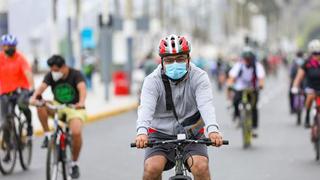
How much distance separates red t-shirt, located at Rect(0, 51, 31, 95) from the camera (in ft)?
42.5

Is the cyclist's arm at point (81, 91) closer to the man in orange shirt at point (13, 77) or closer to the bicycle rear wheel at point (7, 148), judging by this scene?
the man in orange shirt at point (13, 77)

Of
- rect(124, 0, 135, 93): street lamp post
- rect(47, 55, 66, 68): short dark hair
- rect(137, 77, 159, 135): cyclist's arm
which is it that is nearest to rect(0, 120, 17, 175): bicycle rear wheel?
rect(47, 55, 66, 68): short dark hair

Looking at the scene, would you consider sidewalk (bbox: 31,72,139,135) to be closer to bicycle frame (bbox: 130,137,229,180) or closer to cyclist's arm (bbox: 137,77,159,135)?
cyclist's arm (bbox: 137,77,159,135)

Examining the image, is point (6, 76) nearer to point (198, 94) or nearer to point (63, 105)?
point (63, 105)

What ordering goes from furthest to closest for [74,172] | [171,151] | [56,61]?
[74,172], [56,61], [171,151]

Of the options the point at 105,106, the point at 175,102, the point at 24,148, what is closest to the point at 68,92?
the point at 24,148

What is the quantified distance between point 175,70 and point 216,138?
0.62 m

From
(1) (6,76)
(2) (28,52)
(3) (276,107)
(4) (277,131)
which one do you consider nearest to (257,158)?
(1) (6,76)

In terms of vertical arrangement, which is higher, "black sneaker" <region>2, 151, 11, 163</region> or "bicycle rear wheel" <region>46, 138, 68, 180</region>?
"bicycle rear wheel" <region>46, 138, 68, 180</region>

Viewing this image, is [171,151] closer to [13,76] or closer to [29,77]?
[29,77]

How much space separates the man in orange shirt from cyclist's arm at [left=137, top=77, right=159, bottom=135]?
5.39m

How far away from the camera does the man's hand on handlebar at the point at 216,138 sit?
723cm

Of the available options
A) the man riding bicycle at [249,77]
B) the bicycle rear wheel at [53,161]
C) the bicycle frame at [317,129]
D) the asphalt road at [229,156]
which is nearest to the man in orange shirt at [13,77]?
the asphalt road at [229,156]

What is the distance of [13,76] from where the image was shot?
42.5 ft
